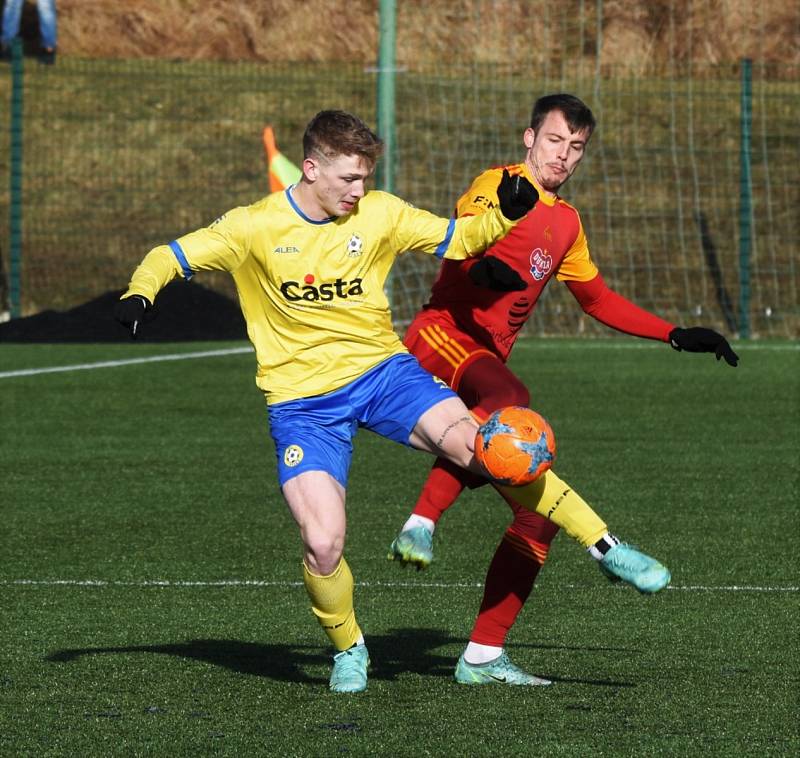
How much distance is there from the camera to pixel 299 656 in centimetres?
665

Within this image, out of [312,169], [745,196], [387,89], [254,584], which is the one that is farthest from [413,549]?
[745,196]

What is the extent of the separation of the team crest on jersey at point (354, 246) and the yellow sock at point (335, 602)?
40.4 inches

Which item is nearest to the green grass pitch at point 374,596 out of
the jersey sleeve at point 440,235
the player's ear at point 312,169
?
the jersey sleeve at point 440,235

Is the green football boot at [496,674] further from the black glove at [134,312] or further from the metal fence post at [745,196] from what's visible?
the metal fence post at [745,196]

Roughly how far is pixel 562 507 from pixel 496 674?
0.72m

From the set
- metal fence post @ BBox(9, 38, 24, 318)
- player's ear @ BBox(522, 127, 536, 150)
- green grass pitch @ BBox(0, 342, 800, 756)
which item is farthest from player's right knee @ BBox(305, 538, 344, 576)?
metal fence post @ BBox(9, 38, 24, 318)

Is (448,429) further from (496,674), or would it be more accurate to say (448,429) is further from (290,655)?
(290,655)

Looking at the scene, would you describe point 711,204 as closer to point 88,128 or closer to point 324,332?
point 88,128

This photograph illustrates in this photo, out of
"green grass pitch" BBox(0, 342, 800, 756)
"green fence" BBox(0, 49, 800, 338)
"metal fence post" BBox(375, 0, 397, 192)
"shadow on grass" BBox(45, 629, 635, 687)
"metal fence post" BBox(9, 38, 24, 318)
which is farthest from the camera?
"green fence" BBox(0, 49, 800, 338)

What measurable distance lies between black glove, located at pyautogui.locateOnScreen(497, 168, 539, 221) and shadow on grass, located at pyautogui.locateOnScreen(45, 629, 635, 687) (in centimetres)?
157

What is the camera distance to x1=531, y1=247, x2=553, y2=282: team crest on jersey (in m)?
6.98

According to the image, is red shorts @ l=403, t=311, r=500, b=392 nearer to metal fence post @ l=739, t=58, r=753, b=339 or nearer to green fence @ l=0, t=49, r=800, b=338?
green fence @ l=0, t=49, r=800, b=338

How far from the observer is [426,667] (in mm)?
6469

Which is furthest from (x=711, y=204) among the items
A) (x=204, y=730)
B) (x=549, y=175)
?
(x=204, y=730)
